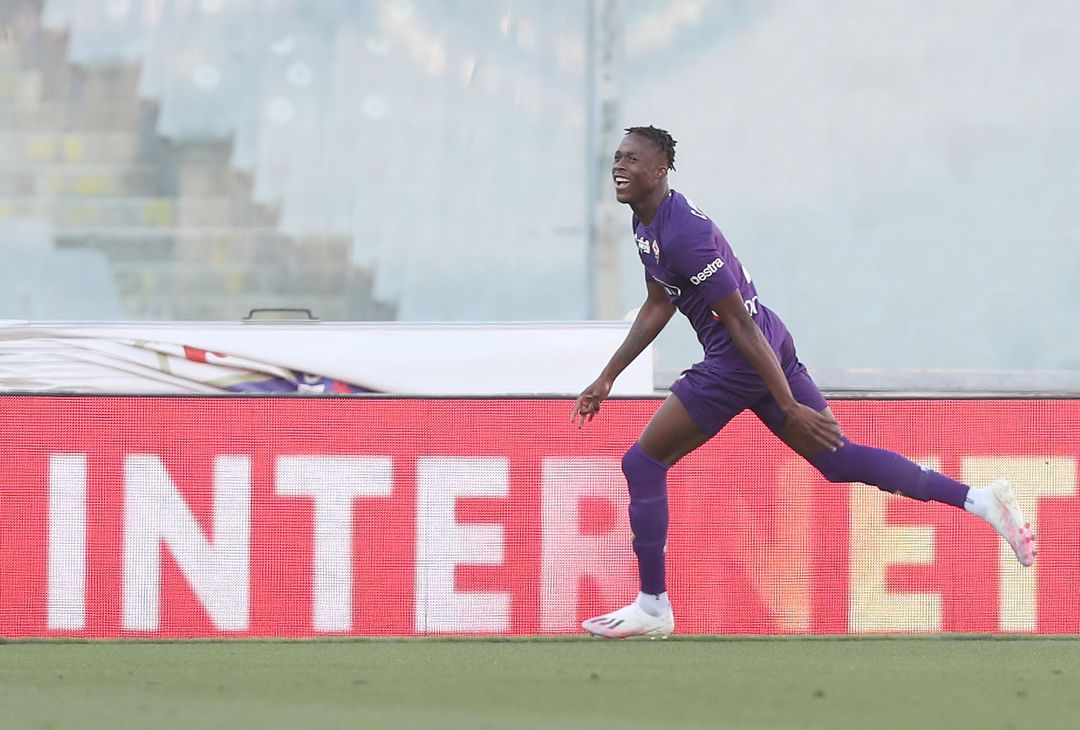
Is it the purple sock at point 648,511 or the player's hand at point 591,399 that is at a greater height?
the player's hand at point 591,399

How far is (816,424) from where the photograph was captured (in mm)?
6184

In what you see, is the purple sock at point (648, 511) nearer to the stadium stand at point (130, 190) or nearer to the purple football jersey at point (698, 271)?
the purple football jersey at point (698, 271)

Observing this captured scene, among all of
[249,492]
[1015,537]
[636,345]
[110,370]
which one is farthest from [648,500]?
[110,370]

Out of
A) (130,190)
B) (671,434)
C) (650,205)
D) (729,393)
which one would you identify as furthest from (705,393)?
(130,190)

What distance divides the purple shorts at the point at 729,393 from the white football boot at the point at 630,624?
67 cm

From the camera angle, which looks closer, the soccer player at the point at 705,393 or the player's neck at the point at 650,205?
the soccer player at the point at 705,393

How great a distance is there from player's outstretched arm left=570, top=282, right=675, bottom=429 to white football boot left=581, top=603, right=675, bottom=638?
69 cm

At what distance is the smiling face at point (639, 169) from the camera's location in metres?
6.18

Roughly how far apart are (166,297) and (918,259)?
4.01 metres

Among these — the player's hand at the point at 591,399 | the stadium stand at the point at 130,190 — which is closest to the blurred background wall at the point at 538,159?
the stadium stand at the point at 130,190

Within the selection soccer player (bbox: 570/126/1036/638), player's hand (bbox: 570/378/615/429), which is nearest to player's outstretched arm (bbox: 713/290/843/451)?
soccer player (bbox: 570/126/1036/638)

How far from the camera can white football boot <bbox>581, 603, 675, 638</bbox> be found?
255 inches

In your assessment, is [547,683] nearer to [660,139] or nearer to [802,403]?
[802,403]

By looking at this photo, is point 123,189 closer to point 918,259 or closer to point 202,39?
point 202,39
